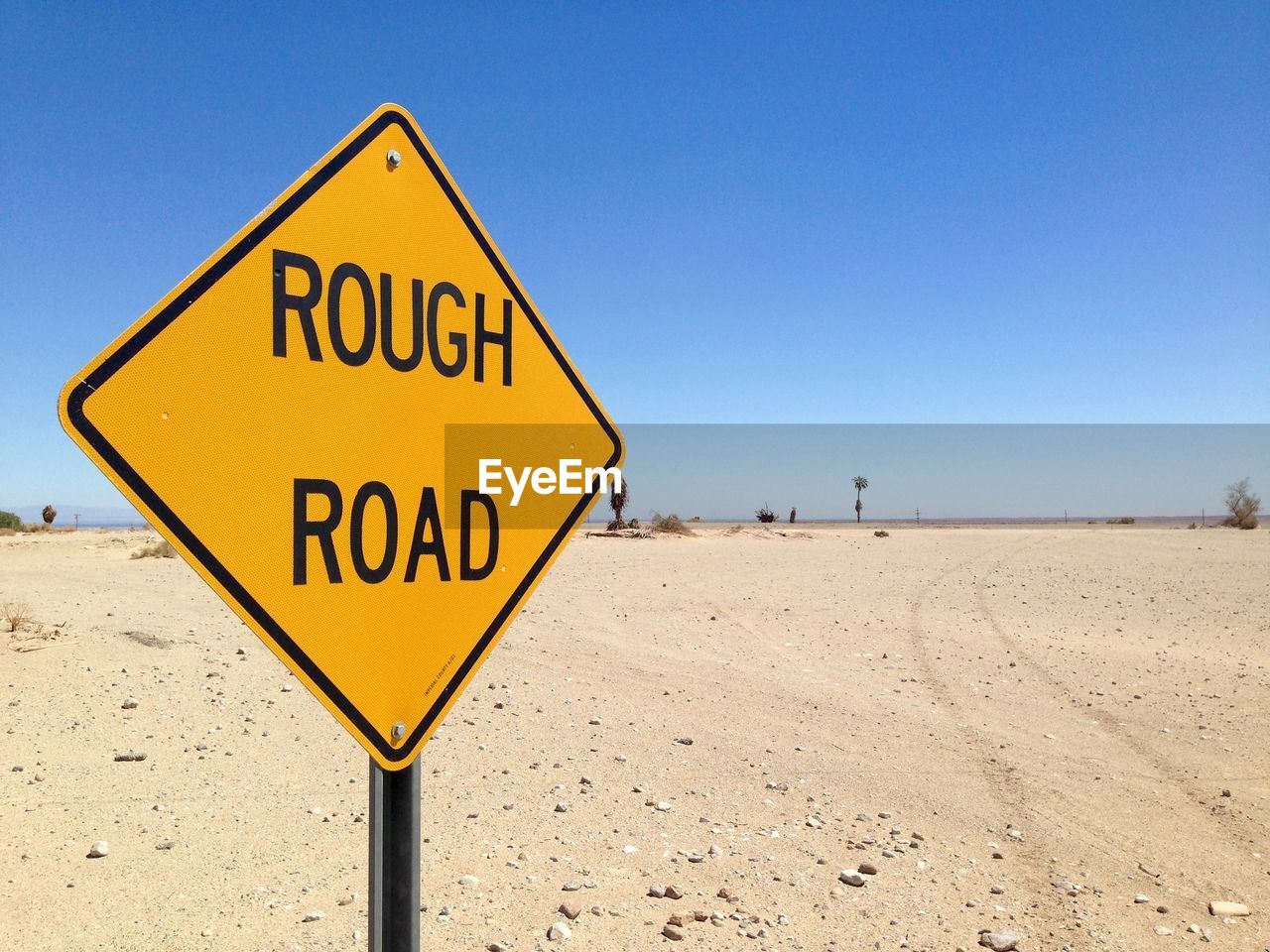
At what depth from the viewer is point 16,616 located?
7852 mm

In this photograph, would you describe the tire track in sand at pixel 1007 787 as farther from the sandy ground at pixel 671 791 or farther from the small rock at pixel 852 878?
the small rock at pixel 852 878

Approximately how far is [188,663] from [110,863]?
12.7 ft

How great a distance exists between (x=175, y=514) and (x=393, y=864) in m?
0.83

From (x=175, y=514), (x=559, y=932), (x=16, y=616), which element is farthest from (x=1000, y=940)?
(x=16, y=616)

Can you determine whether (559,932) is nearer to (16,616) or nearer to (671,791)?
(671,791)

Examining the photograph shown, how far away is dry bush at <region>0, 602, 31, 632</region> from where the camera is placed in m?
7.73

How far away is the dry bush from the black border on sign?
7992mm

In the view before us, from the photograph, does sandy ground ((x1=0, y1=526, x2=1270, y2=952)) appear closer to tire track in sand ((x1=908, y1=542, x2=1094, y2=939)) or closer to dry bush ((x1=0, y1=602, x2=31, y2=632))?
tire track in sand ((x1=908, y1=542, x2=1094, y2=939))

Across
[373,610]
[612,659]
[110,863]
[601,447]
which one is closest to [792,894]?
[601,447]

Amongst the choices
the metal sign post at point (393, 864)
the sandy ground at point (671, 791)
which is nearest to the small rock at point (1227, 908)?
the sandy ground at point (671, 791)

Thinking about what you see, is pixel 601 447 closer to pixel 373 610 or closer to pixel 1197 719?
pixel 373 610

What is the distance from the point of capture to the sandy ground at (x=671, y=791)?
3.59 meters

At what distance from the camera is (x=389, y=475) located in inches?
70.5

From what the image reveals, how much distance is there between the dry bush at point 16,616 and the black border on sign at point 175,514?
315 inches
